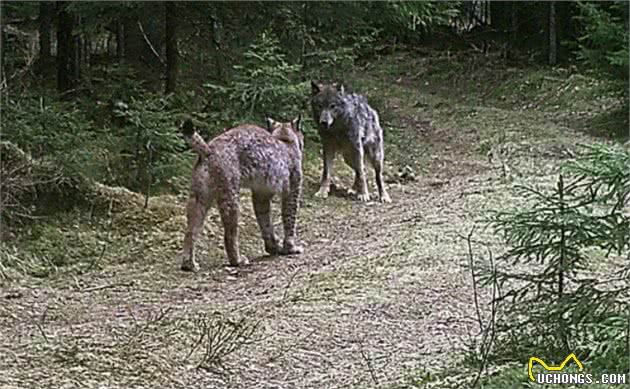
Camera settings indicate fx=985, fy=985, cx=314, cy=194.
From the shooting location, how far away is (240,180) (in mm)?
8805

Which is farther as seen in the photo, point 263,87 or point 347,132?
point 347,132

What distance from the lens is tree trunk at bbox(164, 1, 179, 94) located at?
12404 mm

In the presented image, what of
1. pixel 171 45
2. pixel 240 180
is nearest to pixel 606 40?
pixel 171 45

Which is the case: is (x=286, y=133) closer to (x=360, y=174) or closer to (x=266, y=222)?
(x=266, y=222)

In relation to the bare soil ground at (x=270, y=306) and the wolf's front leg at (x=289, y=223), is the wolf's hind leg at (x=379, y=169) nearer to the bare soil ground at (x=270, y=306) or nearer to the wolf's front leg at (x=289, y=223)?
the bare soil ground at (x=270, y=306)

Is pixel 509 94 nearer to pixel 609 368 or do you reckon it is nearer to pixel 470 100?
pixel 470 100

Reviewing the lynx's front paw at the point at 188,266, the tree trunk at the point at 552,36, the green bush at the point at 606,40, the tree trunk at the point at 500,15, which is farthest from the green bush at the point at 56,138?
the tree trunk at the point at 500,15

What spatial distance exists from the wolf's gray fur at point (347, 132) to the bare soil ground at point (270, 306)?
661 millimetres

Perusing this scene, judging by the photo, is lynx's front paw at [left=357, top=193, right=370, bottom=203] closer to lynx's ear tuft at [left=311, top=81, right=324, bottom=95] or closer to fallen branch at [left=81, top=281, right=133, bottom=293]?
lynx's ear tuft at [left=311, top=81, right=324, bottom=95]

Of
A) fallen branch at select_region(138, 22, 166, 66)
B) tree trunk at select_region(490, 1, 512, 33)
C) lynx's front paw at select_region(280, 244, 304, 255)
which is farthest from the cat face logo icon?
tree trunk at select_region(490, 1, 512, 33)

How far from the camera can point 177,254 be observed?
9031 millimetres

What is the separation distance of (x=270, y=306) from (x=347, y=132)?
615cm

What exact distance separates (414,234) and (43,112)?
4117mm

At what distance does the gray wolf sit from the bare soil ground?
0.78 feet
